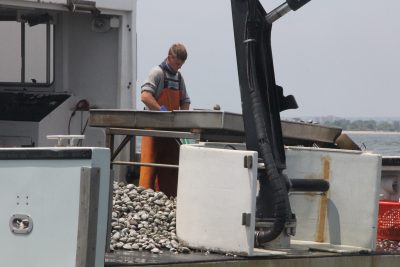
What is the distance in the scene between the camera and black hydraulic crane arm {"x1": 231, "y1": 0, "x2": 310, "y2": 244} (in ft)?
23.6

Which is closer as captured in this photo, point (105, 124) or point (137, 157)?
point (105, 124)

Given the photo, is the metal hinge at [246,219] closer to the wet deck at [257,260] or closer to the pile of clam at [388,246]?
the wet deck at [257,260]

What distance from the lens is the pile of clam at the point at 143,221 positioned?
7023 mm

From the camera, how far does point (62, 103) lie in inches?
422

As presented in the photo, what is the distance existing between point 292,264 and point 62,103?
4290mm

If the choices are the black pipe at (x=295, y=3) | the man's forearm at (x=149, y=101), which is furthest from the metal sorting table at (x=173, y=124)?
the black pipe at (x=295, y=3)

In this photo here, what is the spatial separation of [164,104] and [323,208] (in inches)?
98.6

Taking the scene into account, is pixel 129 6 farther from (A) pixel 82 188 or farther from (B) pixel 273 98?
(A) pixel 82 188

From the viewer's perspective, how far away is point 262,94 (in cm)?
732

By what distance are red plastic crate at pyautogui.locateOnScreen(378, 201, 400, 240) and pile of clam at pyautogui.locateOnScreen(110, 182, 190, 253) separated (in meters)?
1.68

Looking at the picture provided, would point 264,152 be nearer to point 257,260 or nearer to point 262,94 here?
point 262,94

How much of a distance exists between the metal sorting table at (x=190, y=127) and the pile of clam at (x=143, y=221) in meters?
0.31

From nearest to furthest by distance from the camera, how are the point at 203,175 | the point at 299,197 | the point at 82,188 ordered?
the point at 82,188, the point at 203,175, the point at 299,197

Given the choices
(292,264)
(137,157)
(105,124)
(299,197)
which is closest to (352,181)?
(299,197)
